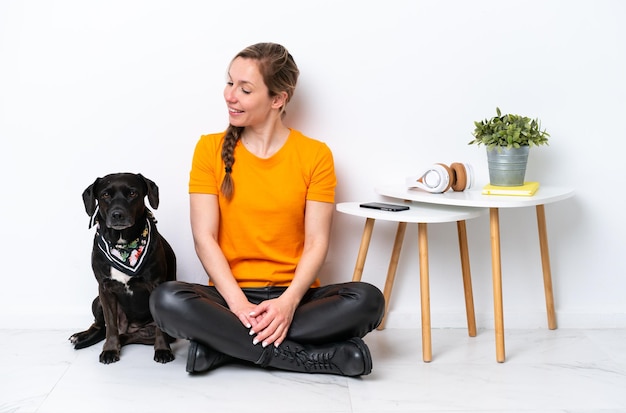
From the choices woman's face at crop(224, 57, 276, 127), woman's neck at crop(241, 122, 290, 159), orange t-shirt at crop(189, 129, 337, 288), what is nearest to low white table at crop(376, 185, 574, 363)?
orange t-shirt at crop(189, 129, 337, 288)

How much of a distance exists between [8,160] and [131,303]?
649 mm

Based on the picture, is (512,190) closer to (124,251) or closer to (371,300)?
(371,300)

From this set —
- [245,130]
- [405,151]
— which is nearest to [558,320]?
[405,151]

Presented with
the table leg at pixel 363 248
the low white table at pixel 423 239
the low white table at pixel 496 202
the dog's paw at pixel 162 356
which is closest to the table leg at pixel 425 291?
the low white table at pixel 423 239

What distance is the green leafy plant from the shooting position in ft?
7.59

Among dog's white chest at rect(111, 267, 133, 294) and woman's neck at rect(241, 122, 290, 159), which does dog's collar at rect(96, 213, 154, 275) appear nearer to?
dog's white chest at rect(111, 267, 133, 294)

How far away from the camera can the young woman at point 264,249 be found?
210cm

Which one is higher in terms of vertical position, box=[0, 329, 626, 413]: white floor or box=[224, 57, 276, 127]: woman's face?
box=[224, 57, 276, 127]: woman's face

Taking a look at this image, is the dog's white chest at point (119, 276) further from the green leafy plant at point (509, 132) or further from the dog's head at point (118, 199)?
the green leafy plant at point (509, 132)

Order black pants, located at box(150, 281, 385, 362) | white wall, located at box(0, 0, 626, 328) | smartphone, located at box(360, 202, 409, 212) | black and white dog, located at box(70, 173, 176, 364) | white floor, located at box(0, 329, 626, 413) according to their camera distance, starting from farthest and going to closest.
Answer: white wall, located at box(0, 0, 626, 328) < smartphone, located at box(360, 202, 409, 212) < black and white dog, located at box(70, 173, 176, 364) < black pants, located at box(150, 281, 385, 362) < white floor, located at box(0, 329, 626, 413)

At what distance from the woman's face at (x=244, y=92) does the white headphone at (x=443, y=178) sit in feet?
1.77

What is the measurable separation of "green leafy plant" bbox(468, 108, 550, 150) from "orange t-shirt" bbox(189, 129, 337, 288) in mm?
502

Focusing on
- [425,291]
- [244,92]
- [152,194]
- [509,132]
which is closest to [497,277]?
[425,291]

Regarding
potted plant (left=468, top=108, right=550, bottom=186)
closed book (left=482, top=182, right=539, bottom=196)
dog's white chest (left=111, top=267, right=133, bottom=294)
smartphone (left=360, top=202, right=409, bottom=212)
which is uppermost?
potted plant (left=468, top=108, right=550, bottom=186)
